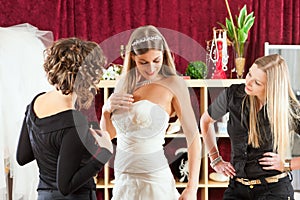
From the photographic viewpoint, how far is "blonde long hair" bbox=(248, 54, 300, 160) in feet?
6.98

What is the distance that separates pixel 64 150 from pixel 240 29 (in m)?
2.07

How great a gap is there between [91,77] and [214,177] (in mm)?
1971

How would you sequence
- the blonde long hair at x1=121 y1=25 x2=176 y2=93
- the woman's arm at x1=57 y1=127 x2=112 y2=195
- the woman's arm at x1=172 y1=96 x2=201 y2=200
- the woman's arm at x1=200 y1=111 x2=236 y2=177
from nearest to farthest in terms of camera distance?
the woman's arm at x1=57 y1=127 x2=112 y2=195 < the blonde long hair at x1=121 y1=25 x2=176 y2=93 < the woman's arm at x1=172 y1=96 x2=201 y2=200 < the woman's arm at x1=200 y1=111 x2=236 y2=177

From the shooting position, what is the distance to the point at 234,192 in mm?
2221

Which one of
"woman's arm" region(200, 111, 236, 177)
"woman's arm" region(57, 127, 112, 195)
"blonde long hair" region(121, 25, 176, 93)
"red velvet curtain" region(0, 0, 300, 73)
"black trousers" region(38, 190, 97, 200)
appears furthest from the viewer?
"red velvet curtain" region(0, 0, 300, 73)

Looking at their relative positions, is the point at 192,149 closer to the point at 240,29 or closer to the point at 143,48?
the point at 143,48

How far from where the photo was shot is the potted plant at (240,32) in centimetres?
337

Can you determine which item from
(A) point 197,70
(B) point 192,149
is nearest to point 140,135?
(B) point 192,149

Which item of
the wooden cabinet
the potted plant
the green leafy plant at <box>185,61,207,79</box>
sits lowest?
the wooden cabinet

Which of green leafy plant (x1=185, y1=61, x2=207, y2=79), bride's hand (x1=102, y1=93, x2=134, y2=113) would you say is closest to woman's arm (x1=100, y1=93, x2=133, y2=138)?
bride's hand (x1=102, y1=93, x2=134, y2=113)

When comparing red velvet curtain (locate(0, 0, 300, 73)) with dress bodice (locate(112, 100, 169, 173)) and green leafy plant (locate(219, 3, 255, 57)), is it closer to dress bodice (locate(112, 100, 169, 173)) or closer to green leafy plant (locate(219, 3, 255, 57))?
green leafy plant (locate(219, 3, 255, 57))

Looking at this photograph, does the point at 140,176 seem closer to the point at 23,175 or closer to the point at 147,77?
the point at 147,77

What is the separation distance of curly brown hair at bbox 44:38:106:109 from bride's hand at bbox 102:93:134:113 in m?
0.21

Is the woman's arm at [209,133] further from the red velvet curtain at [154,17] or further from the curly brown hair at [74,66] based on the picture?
the red velvet curtain at [154,17]
